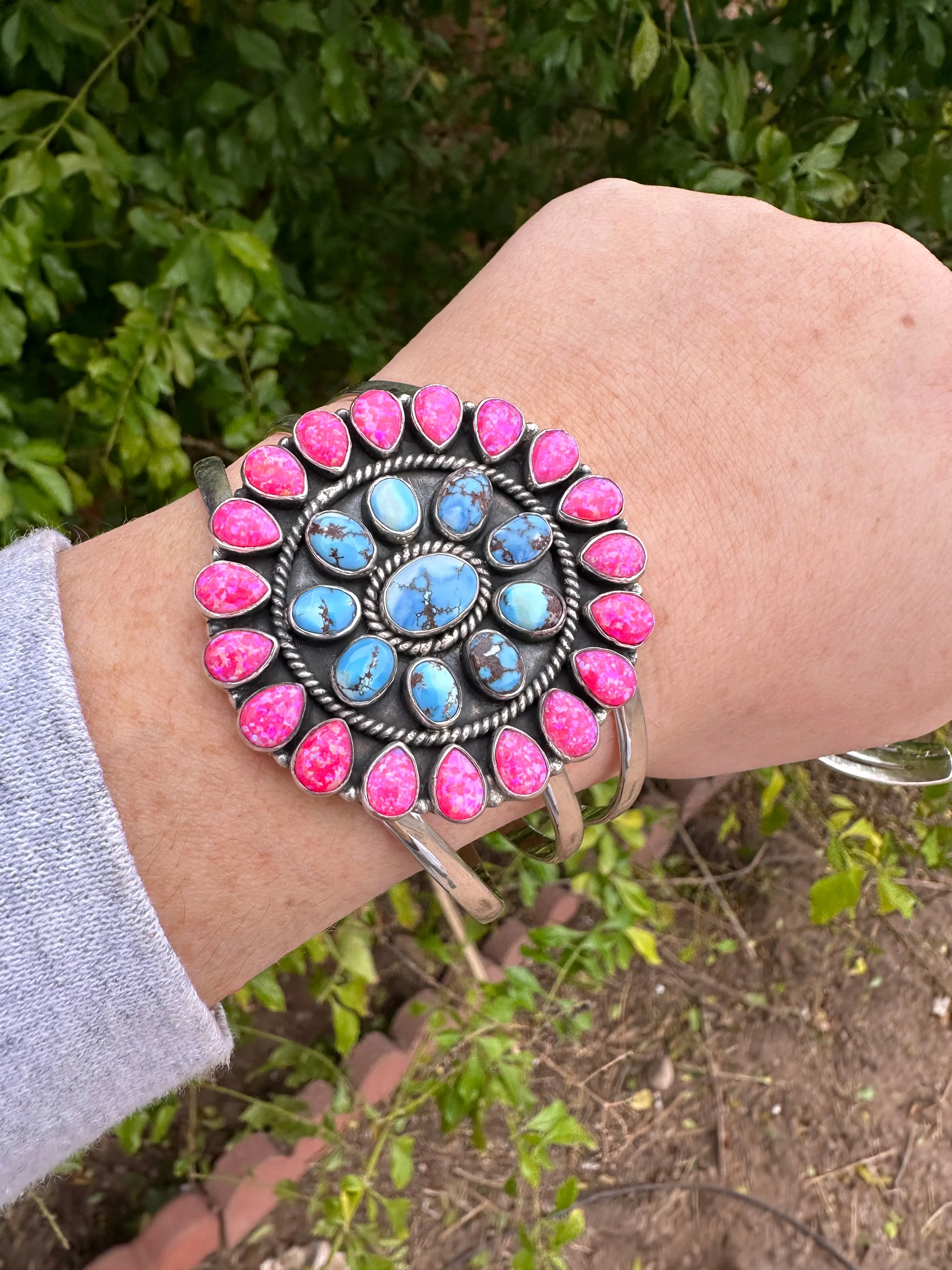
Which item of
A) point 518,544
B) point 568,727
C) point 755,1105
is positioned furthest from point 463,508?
point 755,1105

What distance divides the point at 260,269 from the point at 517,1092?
1.78 metres

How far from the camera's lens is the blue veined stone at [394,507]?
3.60ft

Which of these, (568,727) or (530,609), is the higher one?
(530,609)

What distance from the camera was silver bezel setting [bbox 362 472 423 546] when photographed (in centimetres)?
110

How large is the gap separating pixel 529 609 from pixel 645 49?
1239mm

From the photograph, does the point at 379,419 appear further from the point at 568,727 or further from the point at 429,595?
the point at 568,727

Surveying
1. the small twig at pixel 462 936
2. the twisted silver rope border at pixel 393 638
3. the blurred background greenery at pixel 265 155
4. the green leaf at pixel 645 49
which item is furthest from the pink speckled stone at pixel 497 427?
the small twig at pixel 462 936

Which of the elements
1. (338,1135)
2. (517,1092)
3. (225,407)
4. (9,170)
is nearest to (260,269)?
(225,407)

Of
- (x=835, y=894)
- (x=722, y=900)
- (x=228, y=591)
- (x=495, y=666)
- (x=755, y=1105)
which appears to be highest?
(x=228, y=591)

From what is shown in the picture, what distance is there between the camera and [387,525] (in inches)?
43.2

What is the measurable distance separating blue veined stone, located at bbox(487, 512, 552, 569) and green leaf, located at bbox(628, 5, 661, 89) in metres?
1.11

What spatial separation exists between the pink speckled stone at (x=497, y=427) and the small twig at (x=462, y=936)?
1.18 metres

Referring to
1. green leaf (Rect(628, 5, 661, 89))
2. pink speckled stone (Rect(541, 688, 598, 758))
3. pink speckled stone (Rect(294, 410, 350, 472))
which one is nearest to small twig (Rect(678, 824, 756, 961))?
pink speckled stone (Rect(541, 688, 598, 758))

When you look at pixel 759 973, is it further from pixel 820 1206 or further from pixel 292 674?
pixel 292 674
